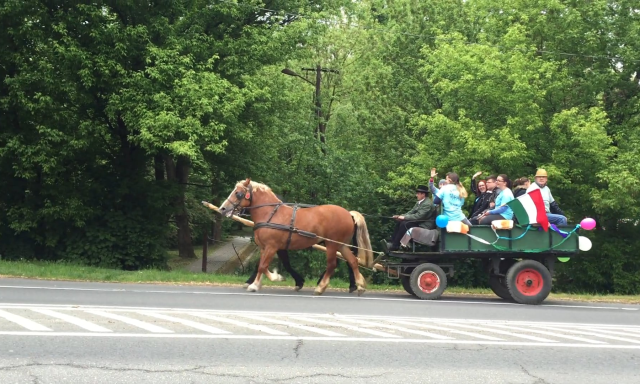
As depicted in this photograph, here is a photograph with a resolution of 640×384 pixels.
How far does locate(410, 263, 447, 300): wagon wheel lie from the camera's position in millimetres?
13984

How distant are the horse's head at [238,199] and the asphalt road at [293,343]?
97.7 inches

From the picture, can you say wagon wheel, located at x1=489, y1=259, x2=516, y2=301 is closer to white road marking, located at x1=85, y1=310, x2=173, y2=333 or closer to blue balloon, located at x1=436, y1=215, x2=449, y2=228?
blue balloon, located at x1=436, y1=215, x2=449, y2=228

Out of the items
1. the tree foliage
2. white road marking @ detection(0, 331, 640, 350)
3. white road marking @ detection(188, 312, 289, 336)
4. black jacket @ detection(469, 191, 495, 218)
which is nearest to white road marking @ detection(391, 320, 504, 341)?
white road marking @ detection(0, 331, 640, 350)

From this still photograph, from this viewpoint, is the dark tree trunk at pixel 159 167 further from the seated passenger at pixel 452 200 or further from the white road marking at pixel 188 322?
the white road marking at pixel 188 322

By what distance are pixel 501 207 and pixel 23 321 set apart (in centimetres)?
908

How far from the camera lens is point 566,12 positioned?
2389 centimetres

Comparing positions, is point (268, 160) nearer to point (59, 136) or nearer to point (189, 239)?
point (59, 136)

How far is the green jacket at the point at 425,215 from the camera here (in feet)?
46.2

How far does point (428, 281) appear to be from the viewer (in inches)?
555

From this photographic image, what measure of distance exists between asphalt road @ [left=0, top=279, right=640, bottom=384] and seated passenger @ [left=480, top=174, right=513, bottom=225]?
252 centimetres

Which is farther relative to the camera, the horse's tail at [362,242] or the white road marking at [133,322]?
the horse's tail at [362,242]

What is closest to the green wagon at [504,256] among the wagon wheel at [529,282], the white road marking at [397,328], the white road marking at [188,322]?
the wagon wheel at [529,282]

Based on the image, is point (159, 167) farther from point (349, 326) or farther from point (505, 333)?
point (505, 333)

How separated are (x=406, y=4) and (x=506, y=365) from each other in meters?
22.6
